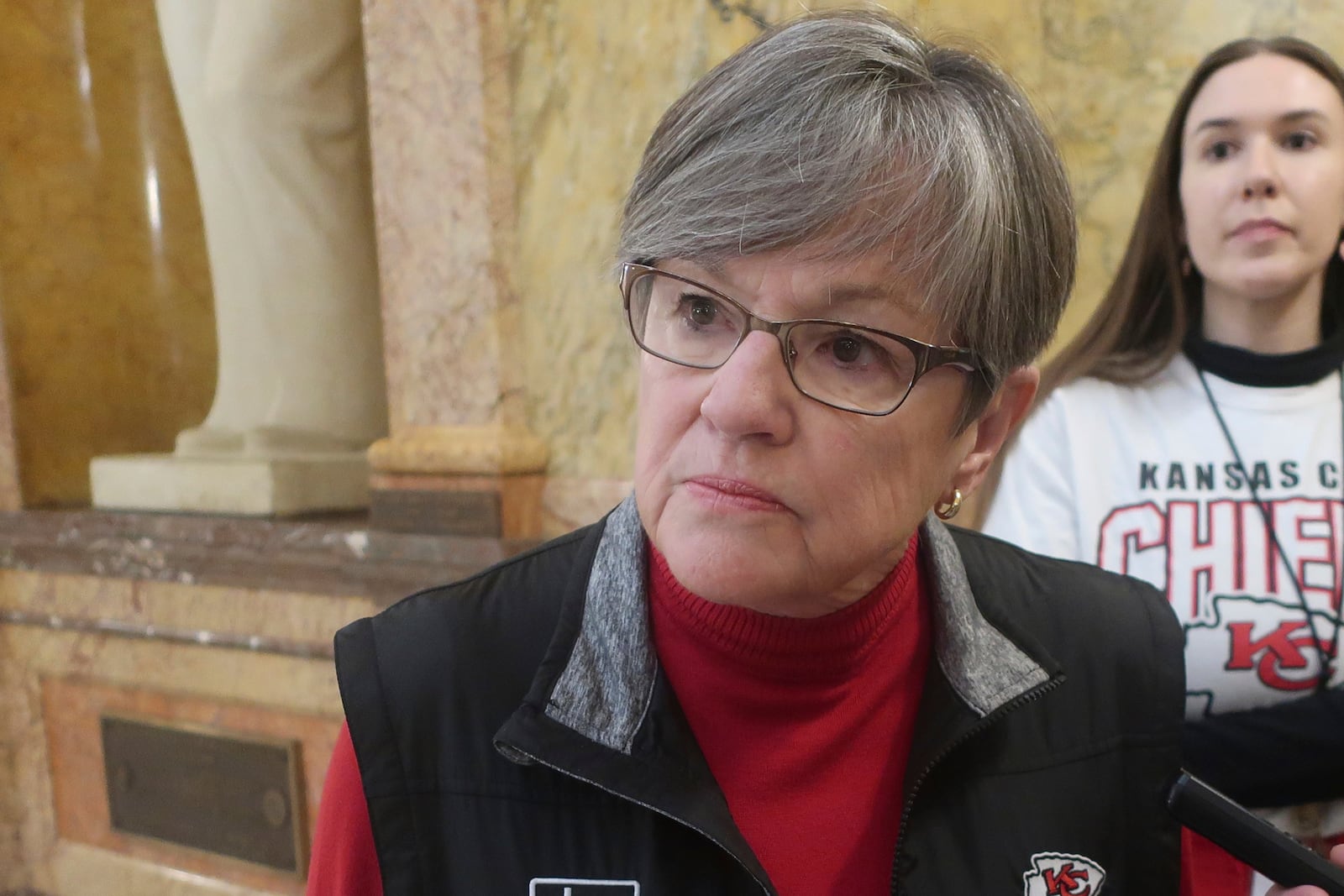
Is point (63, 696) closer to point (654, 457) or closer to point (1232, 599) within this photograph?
point (654, 457)

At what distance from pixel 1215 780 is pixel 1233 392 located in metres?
0.73

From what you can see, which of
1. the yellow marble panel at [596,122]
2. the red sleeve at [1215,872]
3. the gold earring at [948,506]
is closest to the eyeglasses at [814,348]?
the gold earring at [948,506]

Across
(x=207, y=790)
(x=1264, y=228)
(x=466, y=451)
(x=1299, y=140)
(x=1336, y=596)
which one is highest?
(x=1299, y=140)

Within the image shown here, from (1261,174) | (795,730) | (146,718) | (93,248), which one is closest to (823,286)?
(795,730)

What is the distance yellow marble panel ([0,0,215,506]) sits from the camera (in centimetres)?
353

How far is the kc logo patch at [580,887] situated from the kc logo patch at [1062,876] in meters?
0.45

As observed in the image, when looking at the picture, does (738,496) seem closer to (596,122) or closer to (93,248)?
(596,122)

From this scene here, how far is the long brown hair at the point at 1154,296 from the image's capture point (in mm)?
2078

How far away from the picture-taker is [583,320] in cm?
248

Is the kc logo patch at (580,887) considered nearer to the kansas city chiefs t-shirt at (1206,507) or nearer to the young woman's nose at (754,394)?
the young woman's nose at (754,394)

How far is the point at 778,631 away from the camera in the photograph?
112 cm

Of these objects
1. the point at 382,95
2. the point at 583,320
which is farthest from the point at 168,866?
the point at 382,95

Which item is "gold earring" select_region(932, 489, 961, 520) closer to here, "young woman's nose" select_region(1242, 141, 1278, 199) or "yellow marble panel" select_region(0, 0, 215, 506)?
"young woman's nose" select_region(1242, 141, 1278, 199)

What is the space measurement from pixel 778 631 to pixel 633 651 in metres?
0.16
